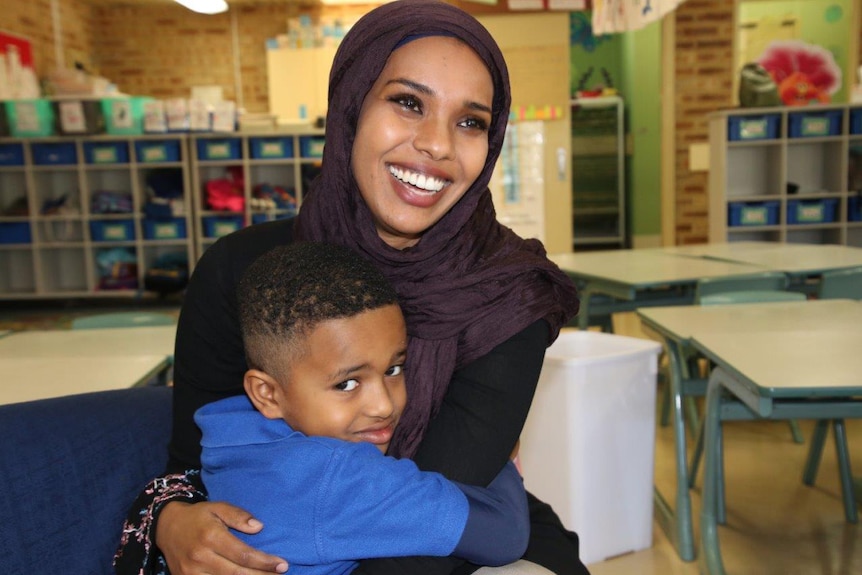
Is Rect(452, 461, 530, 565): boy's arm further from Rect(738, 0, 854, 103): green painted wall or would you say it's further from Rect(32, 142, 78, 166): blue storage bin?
Rect(738, 0, 854, 103): green painted wall

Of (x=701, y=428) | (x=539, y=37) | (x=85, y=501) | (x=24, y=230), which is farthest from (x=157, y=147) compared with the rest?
(x=85, y=501)

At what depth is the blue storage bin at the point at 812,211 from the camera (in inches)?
253

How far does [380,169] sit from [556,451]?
1.53m

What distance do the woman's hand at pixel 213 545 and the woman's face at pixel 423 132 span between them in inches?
19.3

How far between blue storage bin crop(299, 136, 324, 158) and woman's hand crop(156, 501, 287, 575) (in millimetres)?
6727

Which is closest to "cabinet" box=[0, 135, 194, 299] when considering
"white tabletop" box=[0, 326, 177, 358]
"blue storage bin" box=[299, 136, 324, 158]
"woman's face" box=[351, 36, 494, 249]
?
"blue storage bin" box=[299, 136, 324, 158]

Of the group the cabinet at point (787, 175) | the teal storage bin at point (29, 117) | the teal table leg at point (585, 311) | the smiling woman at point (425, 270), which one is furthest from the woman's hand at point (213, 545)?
the teal storage bin at point (29, 117)

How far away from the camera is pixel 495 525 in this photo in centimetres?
99

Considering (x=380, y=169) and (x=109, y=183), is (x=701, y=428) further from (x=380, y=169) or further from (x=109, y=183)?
(x=109, y=183)

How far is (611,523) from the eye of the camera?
2.47 metres

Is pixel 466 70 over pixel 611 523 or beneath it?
over

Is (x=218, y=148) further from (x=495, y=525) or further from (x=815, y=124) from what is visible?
(x=495, y=525)

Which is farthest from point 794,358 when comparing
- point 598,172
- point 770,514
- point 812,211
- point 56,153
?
point 598,172

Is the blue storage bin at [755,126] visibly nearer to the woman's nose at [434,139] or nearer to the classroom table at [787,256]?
the classroom table at [787,256]
